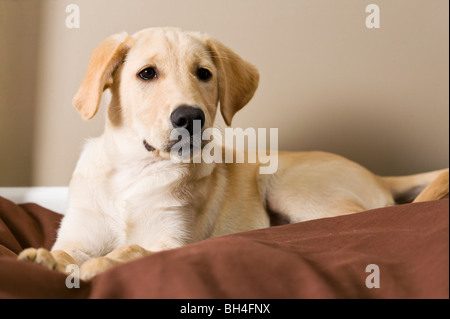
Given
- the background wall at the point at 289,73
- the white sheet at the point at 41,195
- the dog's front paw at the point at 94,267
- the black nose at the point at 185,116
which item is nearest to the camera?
the dog's front paw at the point at 94,267

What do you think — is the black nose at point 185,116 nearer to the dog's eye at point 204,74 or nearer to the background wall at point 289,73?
the dog's eye at point 204,74

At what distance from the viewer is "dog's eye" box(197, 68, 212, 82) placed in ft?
6.99

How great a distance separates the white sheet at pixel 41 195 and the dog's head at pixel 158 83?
1.24 metres

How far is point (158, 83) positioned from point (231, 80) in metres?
0.43

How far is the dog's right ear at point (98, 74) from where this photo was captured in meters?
2.00

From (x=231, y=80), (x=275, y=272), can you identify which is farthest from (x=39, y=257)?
(x=231, y=80)

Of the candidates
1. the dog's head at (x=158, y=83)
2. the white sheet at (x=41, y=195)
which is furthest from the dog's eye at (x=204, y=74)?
the white sheet at (x=41, y=195)

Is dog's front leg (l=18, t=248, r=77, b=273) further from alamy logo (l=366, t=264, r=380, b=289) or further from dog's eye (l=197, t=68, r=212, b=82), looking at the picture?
dog's eye (l=197, t=68, r=212, b=82)

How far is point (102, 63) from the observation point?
81.2 inches

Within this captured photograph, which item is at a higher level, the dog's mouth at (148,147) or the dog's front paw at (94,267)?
the dog's mouth at (148,147)
